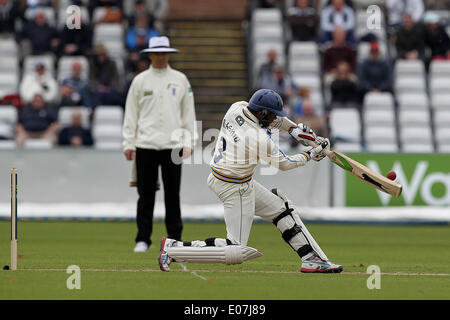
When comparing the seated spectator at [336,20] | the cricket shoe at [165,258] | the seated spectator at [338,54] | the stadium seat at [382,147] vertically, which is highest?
the seated spectator at [336,20]

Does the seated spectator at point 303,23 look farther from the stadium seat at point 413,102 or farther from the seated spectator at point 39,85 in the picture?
the seated spectator at point 39,85

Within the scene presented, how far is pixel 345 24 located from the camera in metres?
21.0

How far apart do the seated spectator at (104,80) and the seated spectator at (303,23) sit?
3.88m

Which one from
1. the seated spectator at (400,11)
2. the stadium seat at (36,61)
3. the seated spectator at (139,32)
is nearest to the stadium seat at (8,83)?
the stadium seat at (36,61)

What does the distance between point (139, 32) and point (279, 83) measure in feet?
9.97

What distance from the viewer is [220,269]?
10070mm

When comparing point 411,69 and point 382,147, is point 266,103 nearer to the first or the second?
point 382,147

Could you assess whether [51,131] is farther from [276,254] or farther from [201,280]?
[201,280]

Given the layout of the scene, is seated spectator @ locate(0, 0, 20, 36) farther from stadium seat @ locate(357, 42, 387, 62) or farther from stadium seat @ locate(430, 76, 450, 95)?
stadium seat @ locate(430, 76, 450, 95)

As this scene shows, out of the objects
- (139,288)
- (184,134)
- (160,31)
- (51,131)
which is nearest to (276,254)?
(184,134)

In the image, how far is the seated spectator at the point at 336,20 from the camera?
2102 centimetres

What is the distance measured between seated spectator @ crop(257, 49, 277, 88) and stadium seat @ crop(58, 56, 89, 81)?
3276 millimetres

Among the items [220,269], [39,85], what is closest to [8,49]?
[39,85]

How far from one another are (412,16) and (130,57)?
6.13 metres
